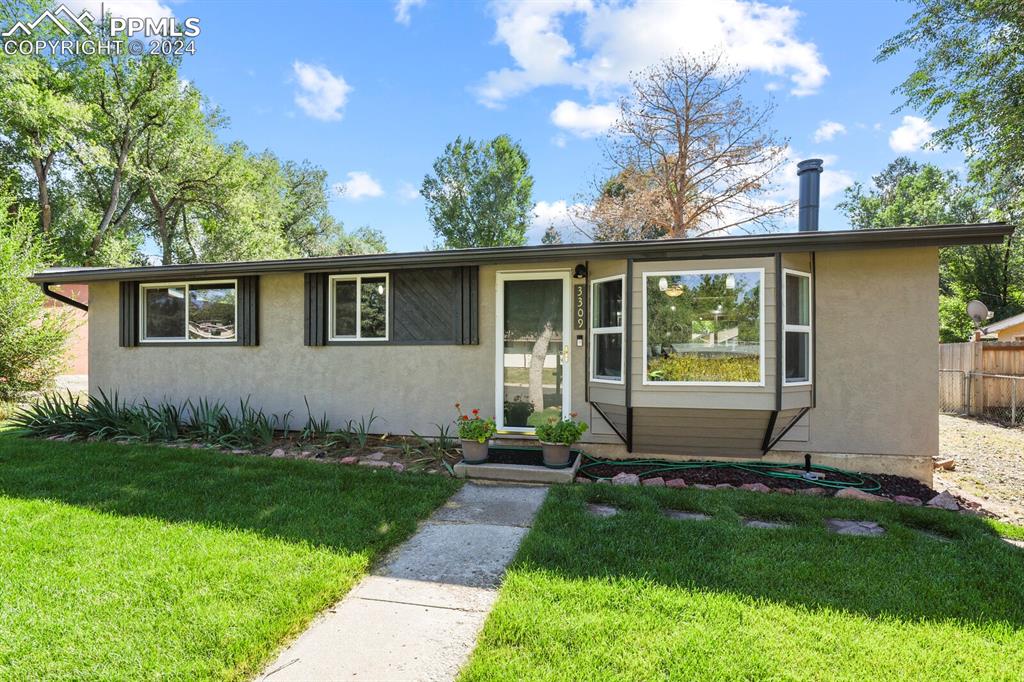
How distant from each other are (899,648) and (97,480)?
19.6 ft

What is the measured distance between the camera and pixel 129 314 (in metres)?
7.36

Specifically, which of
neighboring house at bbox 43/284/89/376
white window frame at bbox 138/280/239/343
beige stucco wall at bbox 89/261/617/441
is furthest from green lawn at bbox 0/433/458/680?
neighboring house at bbox 43/284/89/376

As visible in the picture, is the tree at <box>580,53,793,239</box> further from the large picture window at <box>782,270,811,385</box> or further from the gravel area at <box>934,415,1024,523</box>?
A: the large picture window at <box>782,270,811,385</box>

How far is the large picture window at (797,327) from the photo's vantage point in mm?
4703

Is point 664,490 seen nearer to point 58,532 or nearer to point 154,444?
point 58,532

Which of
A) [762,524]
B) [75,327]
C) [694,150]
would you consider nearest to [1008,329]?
[694,150]

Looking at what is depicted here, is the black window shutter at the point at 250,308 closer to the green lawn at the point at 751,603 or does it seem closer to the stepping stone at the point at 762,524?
the green lawn at the point at 751,603

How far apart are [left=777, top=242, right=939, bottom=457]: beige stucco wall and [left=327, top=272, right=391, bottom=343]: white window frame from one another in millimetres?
4853

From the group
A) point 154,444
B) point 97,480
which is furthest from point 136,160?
point 97,480

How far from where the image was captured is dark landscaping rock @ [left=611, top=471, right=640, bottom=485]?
4.67 meters

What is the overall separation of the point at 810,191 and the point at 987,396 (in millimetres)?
6355

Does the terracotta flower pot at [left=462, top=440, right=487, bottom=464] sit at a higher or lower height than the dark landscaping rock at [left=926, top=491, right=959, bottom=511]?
higher

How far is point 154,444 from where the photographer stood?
20.2ft

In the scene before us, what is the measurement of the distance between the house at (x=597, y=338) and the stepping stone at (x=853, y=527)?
3.56 feet
